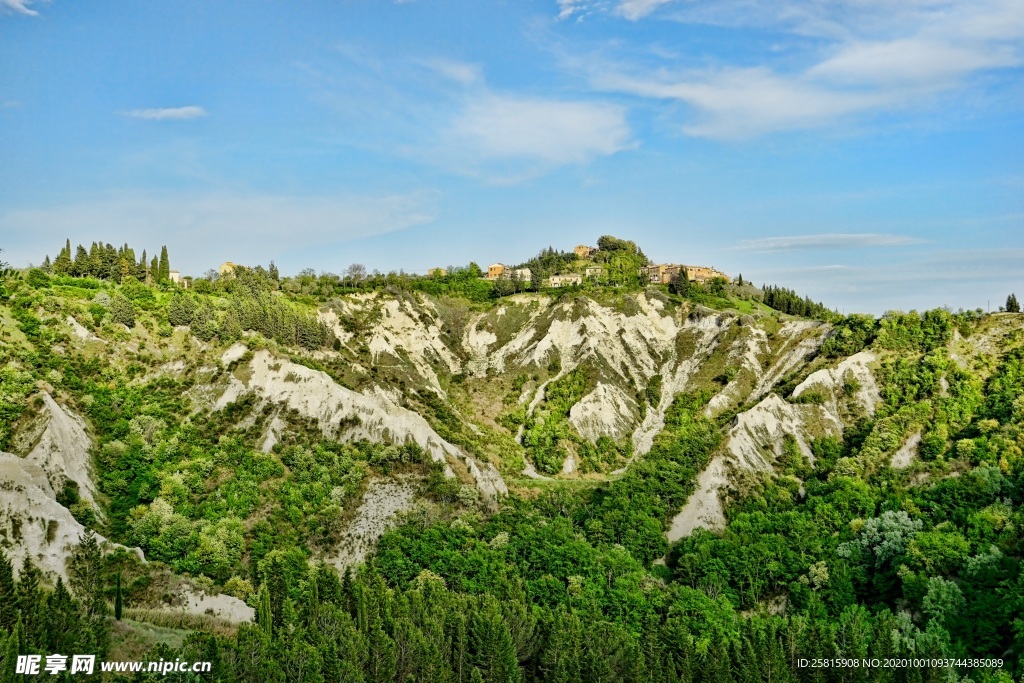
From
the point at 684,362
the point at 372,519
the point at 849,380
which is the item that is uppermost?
the point at 684,362

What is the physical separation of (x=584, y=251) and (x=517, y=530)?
348ft

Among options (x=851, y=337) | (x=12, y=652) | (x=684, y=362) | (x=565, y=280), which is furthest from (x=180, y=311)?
(x=851, y=337)

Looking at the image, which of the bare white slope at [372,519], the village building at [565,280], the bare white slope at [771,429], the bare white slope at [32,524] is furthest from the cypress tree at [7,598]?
the village building at [565,280]

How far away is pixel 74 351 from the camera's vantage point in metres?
83.3

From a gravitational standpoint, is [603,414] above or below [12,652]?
above

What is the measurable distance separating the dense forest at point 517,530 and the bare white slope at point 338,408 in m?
1.67

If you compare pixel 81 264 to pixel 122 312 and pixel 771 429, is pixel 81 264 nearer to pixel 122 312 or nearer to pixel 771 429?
pixel 122 312

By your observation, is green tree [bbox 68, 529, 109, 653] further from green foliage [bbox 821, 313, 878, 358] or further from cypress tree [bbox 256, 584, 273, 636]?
green foliage [bbox 821, 313, 878, 358]

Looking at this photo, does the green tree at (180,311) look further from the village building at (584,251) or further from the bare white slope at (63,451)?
the village building at (584,251)

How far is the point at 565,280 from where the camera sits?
150 meters

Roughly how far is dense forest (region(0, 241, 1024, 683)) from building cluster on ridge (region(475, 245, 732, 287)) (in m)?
43.0

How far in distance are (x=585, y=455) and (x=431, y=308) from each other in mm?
41589

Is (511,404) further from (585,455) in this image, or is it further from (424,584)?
(424,584)

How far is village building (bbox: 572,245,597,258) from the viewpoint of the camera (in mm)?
171625
